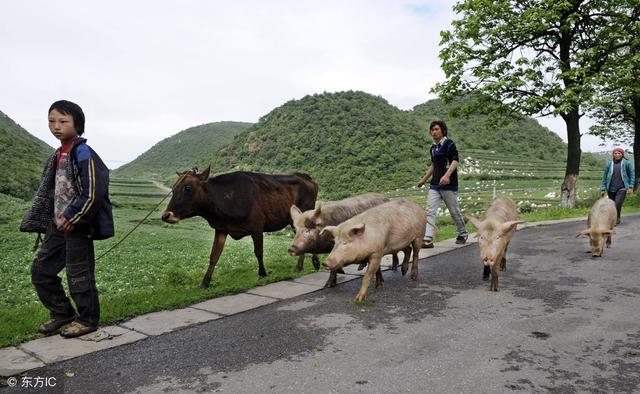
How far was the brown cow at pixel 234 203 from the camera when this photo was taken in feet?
23.7

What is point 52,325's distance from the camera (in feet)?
16.8

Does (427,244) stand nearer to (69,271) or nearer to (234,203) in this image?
(234,203)

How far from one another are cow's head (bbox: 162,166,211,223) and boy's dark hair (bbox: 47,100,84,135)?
2156 millimetres

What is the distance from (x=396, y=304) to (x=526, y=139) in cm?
7550

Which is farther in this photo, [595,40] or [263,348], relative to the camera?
[595,40]

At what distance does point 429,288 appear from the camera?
7145 millimetres

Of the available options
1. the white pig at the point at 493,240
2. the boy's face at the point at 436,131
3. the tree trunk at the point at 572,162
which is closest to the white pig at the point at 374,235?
the white pig at the point at 493,240

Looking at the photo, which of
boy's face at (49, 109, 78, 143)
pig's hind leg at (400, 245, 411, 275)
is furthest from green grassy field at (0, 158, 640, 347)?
boy's face at (49, 109, 78, 143)

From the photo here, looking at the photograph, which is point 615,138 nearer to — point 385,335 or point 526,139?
point 385,335

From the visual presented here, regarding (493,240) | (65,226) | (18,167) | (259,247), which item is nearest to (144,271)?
(259,247)

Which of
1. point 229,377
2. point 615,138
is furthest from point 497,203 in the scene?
point 615,138

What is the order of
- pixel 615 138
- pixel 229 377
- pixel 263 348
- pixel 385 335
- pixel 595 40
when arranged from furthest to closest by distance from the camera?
pixel 615 138 < pixel 595 40 < pixel 385 335 < pixel 263 348 < pixel 229 377

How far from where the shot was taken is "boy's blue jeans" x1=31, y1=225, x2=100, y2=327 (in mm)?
4996

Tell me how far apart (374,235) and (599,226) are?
608cm
